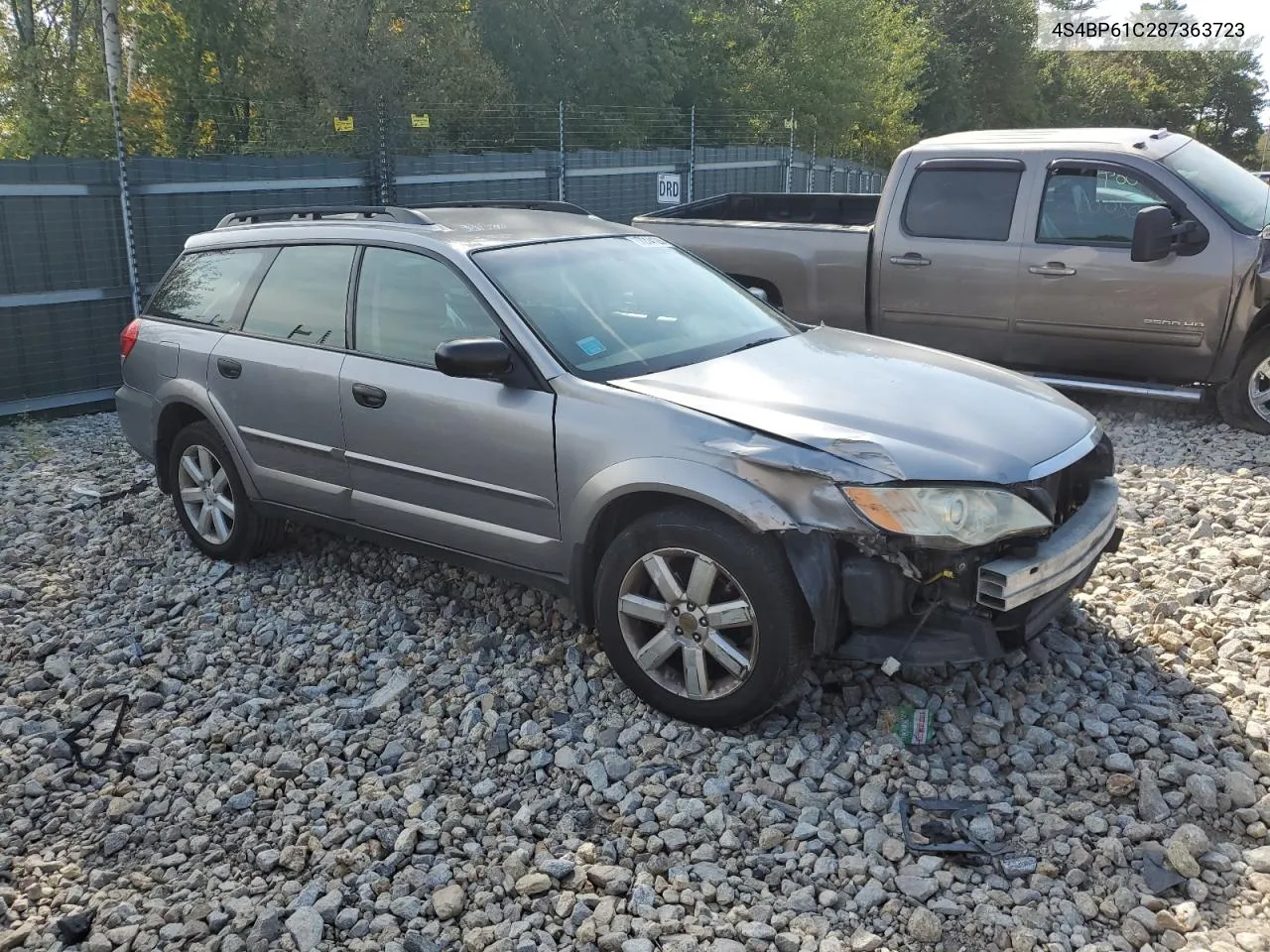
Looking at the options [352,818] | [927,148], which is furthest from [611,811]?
[927,148]

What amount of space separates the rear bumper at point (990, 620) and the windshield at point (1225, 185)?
4.62 metres

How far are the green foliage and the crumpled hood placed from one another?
8.52m

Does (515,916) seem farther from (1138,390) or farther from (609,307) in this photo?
(1138,390)

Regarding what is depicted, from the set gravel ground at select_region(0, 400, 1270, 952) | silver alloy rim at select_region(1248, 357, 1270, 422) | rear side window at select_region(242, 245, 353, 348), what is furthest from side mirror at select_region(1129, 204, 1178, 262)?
rear side window at select_region(242, 245, 353, 348)

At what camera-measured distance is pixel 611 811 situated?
144 inches

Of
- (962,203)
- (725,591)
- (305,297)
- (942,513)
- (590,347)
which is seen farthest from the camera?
(962,203)

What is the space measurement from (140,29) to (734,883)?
59.5 feet

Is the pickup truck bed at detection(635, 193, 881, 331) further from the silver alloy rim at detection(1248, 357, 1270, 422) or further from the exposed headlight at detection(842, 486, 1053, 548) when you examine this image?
the exposed headlight at detection(842, 486, 1053, 548)

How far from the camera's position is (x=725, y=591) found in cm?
380

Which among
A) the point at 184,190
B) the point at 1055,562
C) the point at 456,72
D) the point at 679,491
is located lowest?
the point at 1055,562

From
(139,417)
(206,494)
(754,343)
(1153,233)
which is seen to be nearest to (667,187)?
(1153,233)

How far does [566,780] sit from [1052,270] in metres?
5.50

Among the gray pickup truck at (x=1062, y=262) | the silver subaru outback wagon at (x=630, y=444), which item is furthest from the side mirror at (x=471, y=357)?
the gray pickup truck at (x=1062, y=262)

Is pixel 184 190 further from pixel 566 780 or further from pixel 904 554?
pixel 904 554
